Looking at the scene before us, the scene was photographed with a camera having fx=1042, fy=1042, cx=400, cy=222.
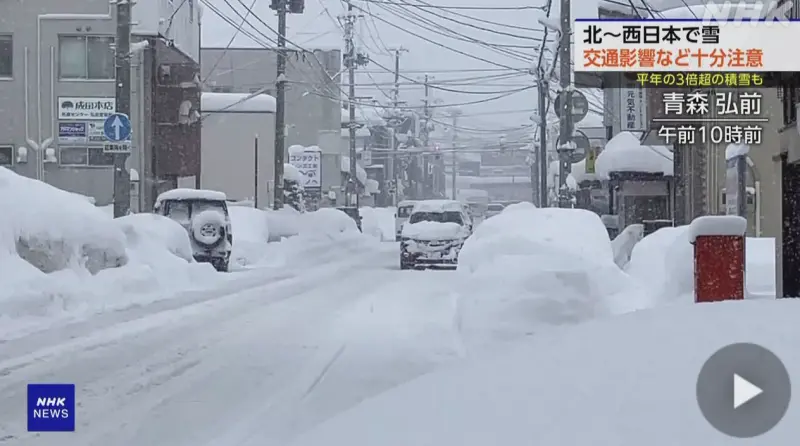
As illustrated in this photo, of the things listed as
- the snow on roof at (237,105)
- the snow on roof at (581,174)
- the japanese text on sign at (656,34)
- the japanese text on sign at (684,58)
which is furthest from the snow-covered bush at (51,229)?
the snow on roof at (237,105)

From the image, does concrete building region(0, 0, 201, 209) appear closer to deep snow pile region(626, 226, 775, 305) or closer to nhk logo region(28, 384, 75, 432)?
deep snow pile region(626, 226, 775, 305)

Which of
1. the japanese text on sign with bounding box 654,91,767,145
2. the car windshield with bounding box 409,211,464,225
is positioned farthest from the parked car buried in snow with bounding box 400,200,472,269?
the japanese text on sign with bounding box 654,91,767,145

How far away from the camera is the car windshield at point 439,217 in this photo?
87.1ft

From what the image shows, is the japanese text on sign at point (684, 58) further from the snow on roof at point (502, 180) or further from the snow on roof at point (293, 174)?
the snow on roof at point (502, 180)

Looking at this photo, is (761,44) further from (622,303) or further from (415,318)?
A: (415,318)

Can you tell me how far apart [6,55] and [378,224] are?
103 feet

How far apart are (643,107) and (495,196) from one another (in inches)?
1911

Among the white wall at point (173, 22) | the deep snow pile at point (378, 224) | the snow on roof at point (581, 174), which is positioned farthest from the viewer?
the deep snow pile at point (378, 224)

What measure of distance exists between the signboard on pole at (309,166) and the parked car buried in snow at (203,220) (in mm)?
21486

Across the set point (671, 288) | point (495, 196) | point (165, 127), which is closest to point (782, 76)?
point (671, 288)

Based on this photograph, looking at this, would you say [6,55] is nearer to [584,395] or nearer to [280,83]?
[280,83]

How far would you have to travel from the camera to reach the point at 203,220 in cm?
2233

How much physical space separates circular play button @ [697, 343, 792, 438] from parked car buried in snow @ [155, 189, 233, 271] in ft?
62.2

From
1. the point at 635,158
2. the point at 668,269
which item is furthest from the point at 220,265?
the point at 668,269
